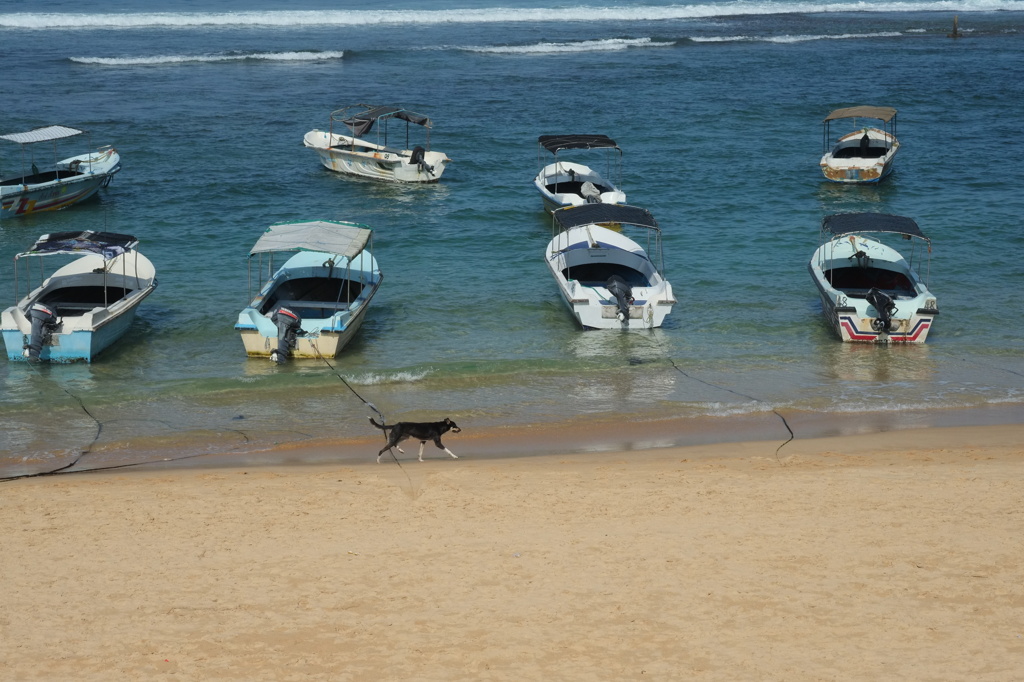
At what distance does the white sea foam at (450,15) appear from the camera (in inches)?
2298

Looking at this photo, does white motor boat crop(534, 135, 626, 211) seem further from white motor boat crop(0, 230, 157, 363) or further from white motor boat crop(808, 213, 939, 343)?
white motor boat crop(0, 230, 157, 363)

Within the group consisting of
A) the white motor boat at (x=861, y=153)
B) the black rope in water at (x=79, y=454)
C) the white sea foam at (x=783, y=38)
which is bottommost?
the black rope in water at (x=79, y=454)

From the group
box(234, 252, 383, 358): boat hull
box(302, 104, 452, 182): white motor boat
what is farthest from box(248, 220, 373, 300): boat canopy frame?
box(302, 104, 452, 182): white motor boat

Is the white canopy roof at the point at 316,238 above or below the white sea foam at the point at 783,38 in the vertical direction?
below

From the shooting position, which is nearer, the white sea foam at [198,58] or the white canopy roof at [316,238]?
the white canopy roof at [316,238]

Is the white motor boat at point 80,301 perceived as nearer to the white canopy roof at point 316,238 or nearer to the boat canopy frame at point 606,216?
the white canopy roof at point 316,238

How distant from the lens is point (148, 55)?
47.7m

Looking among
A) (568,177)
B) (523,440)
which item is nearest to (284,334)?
(523,440)

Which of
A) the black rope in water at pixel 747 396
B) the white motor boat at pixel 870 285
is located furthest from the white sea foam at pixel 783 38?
the black rope in water at pixel 747 396

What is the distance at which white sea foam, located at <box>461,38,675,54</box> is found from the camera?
163 ft

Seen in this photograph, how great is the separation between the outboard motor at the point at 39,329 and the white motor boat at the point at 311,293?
2.82m

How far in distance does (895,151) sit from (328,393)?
63.1 feet

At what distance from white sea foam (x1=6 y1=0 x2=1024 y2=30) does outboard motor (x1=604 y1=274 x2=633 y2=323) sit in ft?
150

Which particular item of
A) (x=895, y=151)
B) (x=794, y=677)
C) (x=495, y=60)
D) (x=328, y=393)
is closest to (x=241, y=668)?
(x=794, y=677)
